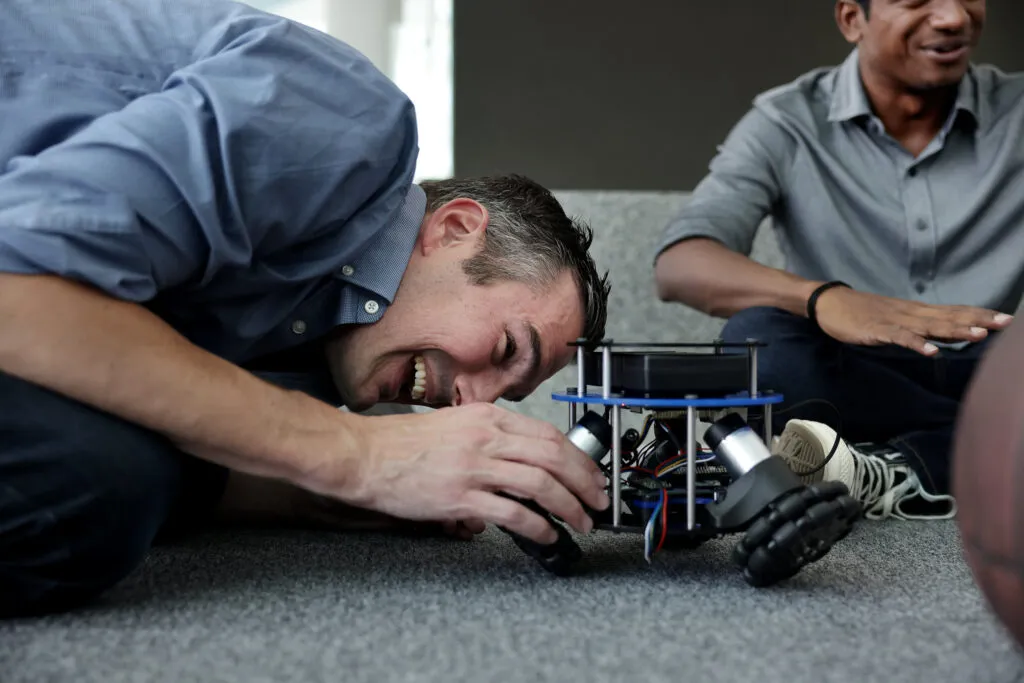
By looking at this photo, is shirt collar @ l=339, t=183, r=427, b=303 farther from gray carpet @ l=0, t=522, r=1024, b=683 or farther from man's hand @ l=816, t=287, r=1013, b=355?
man's hand @ l=816, t=287, r=1013, b=355

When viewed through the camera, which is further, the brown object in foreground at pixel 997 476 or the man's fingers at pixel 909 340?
the man's fingers at pixel 909 340

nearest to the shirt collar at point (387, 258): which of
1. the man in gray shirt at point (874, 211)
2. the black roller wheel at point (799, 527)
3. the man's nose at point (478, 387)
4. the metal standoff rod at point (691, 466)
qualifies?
the man's nose at point (478, 387)

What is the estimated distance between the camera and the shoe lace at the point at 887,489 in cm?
147

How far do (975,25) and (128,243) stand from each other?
178 centimetres

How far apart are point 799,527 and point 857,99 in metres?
1.41

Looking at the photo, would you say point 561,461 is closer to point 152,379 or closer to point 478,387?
point 478,387

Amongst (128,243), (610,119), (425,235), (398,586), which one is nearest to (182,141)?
(128,243)

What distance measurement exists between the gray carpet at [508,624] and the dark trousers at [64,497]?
38mm

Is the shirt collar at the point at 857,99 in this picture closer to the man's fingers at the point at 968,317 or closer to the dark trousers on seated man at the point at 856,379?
the dark trousers on seated man at the point at 856,379

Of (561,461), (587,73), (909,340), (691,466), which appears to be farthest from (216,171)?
(587,73)

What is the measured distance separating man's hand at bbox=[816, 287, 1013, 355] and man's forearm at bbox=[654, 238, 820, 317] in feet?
0.41

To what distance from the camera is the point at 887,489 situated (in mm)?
1496

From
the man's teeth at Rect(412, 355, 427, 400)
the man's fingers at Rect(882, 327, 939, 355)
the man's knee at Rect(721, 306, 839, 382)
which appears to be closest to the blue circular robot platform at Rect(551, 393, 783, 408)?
the man's teeth at Rect(412, 355, 427, 400)

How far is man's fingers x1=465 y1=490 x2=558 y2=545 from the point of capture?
0.93 meters
